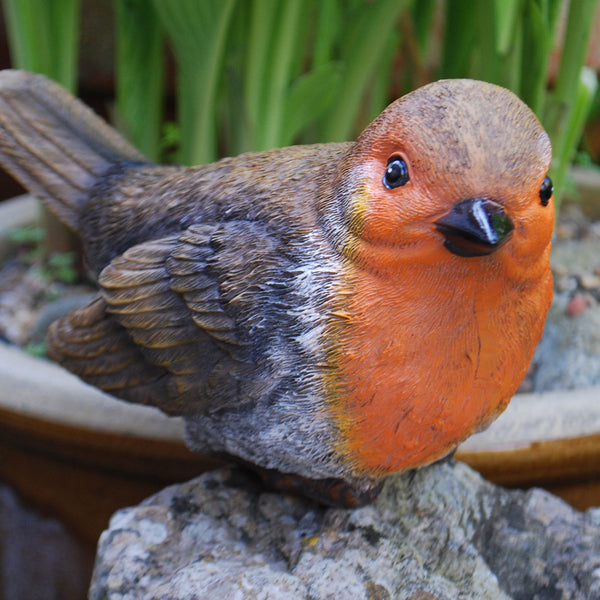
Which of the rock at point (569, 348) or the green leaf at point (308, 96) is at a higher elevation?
the green leaf at point (308, 96)

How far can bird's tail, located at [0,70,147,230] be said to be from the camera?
92 cm

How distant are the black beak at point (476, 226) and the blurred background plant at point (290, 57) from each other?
23.1 inches

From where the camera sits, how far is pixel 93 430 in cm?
105

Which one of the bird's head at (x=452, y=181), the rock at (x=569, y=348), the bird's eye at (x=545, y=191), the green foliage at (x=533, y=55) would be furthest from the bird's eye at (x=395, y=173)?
the rock at (x=569, y=348)

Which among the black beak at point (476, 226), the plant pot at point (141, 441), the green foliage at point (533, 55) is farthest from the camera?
the green foliage at point (533, 55)

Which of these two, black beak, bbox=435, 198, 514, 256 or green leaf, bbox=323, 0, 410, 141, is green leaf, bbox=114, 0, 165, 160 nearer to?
green leaf, bbox=323, 0, 410, 141

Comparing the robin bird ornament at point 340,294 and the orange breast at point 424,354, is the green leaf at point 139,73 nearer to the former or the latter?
the robin bird ornament at point 340,294

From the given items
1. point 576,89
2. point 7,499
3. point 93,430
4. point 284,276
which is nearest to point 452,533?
point 284,276

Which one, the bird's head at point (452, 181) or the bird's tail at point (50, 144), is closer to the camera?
the bird's head at point (452, 181)

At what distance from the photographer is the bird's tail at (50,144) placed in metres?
0.92

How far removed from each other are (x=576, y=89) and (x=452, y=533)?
0.90 m

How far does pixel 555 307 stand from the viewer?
142 cm

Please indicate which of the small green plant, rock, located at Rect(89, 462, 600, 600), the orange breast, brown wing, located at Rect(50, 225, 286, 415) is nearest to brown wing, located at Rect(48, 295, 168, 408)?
brown wing, located at Rect(50, 225, 286, 415)

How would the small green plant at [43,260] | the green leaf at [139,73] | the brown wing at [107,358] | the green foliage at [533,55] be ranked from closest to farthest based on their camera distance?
the brown wing at [107,358] < the green foliage at [533,55] < the green leaf at [139,73] < the small green plant at [43,260]
